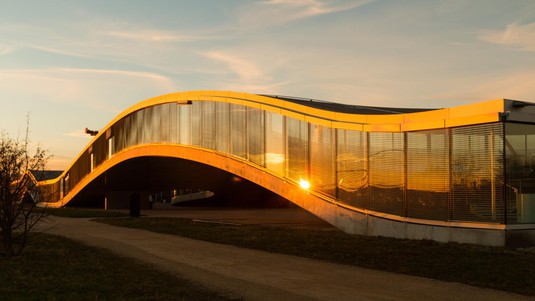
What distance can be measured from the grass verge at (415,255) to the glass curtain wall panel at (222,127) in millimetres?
15330

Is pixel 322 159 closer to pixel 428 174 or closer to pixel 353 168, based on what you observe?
pixel 353 168

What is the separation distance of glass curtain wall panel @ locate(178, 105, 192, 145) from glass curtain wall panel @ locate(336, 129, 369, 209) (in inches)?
744

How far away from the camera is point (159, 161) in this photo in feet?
169

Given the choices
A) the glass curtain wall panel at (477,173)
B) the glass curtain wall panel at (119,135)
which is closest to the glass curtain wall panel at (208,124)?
the glass curtain wall panel at (119,135)

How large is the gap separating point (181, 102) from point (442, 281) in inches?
1293

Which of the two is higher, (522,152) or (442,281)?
(522,152)

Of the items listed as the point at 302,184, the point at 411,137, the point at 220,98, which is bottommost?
the point at 302,184

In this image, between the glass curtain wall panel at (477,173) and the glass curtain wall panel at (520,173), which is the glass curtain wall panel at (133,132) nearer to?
the glass curtain wall panel at (477,173)

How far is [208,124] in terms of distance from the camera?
128ft

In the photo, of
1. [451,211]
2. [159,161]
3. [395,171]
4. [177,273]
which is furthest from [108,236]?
[159,161]

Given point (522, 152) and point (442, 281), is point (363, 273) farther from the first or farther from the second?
point (522, 152)

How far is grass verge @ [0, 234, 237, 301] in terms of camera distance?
9.58 m

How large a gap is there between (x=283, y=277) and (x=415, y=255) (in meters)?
4.62

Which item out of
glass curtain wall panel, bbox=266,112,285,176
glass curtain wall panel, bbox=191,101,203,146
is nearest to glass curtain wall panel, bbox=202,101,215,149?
glass curtain wall panel, bbox=191,101,203,146
